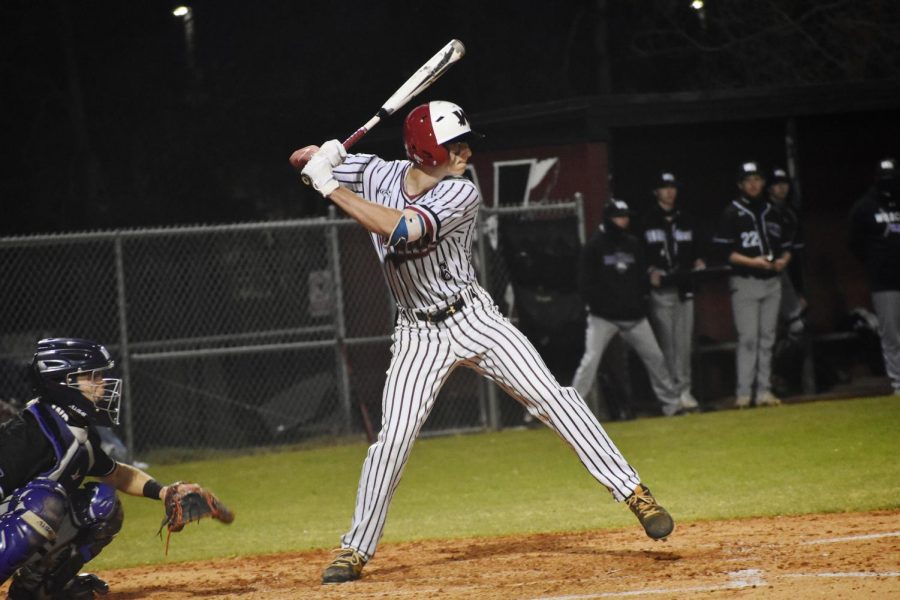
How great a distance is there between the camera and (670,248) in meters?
12.2

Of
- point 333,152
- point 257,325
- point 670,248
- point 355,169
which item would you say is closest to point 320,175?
point 333,152

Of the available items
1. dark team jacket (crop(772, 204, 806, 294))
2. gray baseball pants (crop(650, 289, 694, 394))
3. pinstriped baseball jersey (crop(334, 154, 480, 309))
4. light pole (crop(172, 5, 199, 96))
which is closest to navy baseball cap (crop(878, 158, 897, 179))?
dark team jacket (crop(772, 204, 806, 294))

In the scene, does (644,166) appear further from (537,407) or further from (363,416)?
(537,407)

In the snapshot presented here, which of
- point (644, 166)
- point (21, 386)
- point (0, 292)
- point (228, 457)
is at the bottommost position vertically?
point (228, 457)

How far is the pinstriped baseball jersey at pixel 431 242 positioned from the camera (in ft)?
18.3

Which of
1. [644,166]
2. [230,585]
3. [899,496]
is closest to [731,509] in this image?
[899,496]

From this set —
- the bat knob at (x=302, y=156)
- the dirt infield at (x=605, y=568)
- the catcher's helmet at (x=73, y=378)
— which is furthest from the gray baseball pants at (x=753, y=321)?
the catcher's helmet at (x=73, y=378)

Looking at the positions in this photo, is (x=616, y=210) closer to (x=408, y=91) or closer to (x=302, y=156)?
(x=408, y=91)

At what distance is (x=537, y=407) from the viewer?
19.1ft

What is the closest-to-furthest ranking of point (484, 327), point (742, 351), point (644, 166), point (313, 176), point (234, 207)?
point (313, 176) → point (484, 327) → point (742, 351) → point (644, 166) → point (234, 207)

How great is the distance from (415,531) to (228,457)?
4646 mm

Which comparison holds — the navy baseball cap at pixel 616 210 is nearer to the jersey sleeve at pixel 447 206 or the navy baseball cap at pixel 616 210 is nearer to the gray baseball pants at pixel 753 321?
the gray baseball pants at pixel 753 321

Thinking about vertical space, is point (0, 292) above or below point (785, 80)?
below

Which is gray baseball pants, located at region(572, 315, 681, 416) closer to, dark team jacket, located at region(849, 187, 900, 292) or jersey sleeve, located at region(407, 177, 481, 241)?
dark team jacket, located at region(849, 187, 900, 292)
